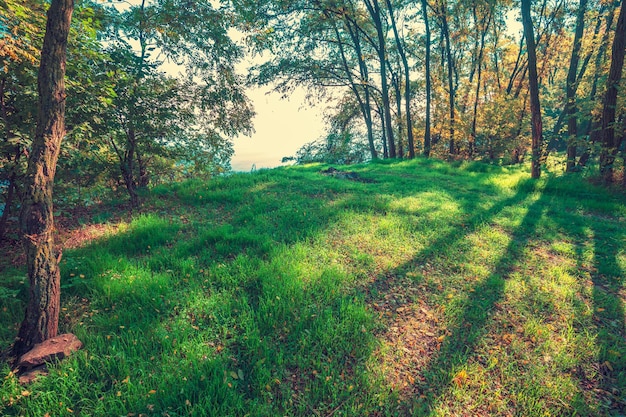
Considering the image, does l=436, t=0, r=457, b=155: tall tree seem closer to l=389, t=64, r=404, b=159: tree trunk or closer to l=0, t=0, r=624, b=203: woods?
l=0, t=0, r=624, b=203: woods

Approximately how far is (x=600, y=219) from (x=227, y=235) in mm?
7809

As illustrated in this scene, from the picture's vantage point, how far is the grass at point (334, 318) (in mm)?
2025

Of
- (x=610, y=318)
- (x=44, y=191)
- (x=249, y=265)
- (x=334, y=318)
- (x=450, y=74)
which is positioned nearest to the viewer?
(x=44, y=191)

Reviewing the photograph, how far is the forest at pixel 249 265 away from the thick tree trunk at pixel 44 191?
12 mm

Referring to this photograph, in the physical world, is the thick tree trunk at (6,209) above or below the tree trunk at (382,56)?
below

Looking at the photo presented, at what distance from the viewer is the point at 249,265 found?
3574 mm

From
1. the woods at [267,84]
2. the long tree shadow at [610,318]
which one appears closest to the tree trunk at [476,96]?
the woods at [267,84]

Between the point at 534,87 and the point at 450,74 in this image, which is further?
the point at 450,74

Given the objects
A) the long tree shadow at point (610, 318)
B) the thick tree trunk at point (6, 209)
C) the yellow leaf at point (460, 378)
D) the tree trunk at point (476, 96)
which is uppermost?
the tree trunk at point (476, 96)

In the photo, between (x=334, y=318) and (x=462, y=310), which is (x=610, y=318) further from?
(x=334, y=318)

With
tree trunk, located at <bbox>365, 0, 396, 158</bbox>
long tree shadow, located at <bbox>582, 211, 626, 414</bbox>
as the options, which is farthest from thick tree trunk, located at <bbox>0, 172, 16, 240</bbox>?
tree trunk, located at <bbox>365, 0, 396, 158</bbox>

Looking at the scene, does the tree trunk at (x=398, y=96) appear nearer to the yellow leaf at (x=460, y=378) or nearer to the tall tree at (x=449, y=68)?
the tall tree at (x=449, y=68)

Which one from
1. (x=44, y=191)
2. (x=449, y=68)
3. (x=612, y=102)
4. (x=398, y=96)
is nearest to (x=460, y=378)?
(x=44, y=191)

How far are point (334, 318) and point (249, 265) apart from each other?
4.54 ft
